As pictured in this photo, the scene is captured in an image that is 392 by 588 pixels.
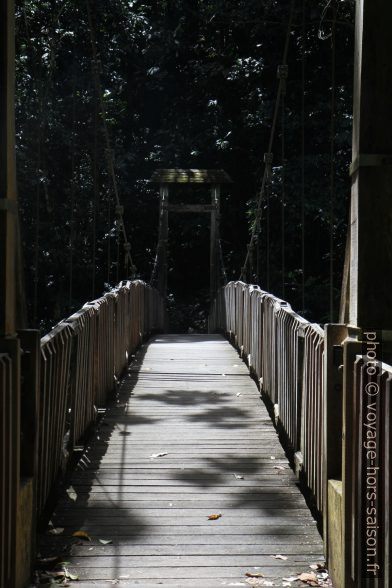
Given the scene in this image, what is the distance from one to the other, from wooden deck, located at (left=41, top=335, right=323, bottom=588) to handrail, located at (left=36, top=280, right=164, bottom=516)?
0.53ft

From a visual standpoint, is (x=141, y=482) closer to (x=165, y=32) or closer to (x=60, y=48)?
(x=60, y=48)

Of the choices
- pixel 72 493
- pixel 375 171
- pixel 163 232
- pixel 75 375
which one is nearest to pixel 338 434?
pixel 375 171

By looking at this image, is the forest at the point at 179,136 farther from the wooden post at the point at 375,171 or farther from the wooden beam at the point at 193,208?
the wooden post at the point at 375,171

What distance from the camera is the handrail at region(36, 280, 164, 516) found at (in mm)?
2949

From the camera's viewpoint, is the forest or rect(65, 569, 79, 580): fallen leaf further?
the forest

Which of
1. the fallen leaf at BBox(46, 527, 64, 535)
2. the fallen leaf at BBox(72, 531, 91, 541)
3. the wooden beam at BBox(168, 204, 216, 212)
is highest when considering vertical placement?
the wooden beam at BBox(168, 204, 216, 212)

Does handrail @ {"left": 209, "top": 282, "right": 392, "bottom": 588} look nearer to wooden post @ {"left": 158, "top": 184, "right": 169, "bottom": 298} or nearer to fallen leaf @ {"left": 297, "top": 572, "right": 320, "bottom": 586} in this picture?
fallen leaf @ {"left": 297, "top": 572, "right": 320, "bottom": 586}

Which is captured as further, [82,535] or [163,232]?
[163,232]

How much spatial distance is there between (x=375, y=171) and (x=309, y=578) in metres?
1.23

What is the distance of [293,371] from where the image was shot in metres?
3.87

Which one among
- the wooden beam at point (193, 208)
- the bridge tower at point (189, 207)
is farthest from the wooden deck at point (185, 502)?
the wooden beam at point (193, 208)

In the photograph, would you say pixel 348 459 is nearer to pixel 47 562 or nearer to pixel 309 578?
pixel 309 578

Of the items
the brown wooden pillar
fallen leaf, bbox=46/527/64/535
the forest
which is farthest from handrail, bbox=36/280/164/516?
the forest

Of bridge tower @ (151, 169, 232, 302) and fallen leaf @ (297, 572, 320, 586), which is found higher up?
bridge tower @ (151, 169, 232, 302)
